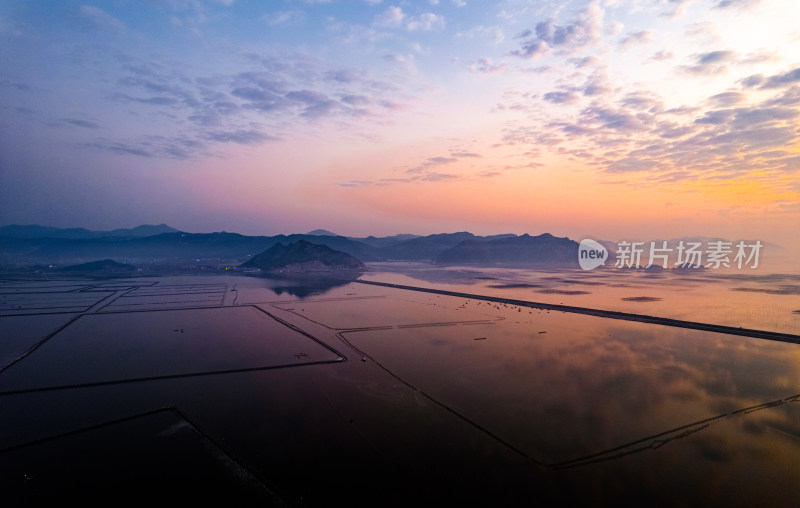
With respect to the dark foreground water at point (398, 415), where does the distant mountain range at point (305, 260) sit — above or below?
above

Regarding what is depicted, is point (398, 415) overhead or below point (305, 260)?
below

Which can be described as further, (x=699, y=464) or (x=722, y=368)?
(x=722, y=368)

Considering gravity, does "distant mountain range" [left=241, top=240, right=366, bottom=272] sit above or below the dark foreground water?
above

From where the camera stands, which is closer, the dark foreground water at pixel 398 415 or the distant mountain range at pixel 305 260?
the dark foreground water at pixel 398 415

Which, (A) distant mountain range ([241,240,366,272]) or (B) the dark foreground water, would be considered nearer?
(B) the dark foreground water

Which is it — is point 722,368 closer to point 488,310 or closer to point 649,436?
point 649,436

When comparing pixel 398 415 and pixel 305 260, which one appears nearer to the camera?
pixel 398 415

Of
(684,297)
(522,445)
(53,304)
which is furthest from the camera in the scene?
(684,297)

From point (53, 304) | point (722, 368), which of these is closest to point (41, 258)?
point (53, 304)
